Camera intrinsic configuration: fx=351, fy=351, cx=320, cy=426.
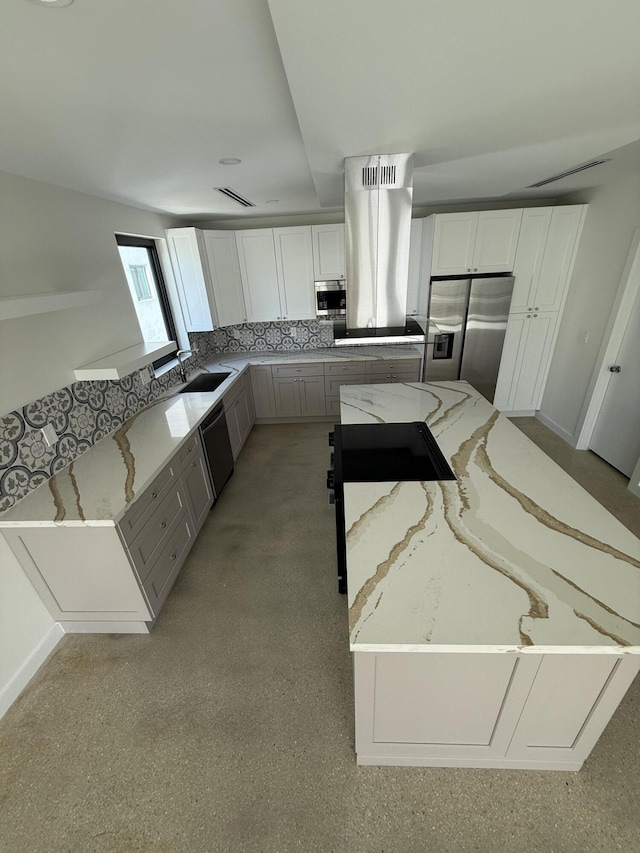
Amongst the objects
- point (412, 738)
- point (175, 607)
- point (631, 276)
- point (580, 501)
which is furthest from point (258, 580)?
point (631, 276)

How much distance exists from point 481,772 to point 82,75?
2.85 metres

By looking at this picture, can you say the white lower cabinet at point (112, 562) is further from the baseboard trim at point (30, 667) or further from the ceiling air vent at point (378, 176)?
the ceiling air vent at point (378, 176)

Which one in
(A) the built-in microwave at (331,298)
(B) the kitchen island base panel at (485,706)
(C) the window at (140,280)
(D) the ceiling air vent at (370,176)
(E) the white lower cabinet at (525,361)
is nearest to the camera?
(B) the kitchen island base panel at (485,706)

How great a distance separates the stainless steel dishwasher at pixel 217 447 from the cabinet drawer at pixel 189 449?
3.8 inches

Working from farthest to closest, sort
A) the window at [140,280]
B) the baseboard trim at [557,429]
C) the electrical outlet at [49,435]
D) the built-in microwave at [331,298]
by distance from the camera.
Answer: the built-in microwave at [331,298] → the baseboard trim at [557,429] → the window at [140,280] → the electrical outlet at [49,435]

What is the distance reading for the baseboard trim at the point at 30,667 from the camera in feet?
5.82

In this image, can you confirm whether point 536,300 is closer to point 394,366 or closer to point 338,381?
point 394,366

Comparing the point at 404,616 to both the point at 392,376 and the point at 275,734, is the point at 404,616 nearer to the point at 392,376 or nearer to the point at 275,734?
the point at 275,734

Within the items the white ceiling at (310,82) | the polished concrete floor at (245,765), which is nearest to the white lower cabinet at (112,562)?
the polished concrete floor at (245,765)

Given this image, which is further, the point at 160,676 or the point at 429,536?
the point at 160,676

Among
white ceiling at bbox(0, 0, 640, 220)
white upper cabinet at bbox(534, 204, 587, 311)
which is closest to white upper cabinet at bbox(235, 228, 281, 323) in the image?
white ceiling at bbox(0, 0, 640, 220)

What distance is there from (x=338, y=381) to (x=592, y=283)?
8.97ft

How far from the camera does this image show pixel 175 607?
2248 mm

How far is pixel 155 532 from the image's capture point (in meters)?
2.10
